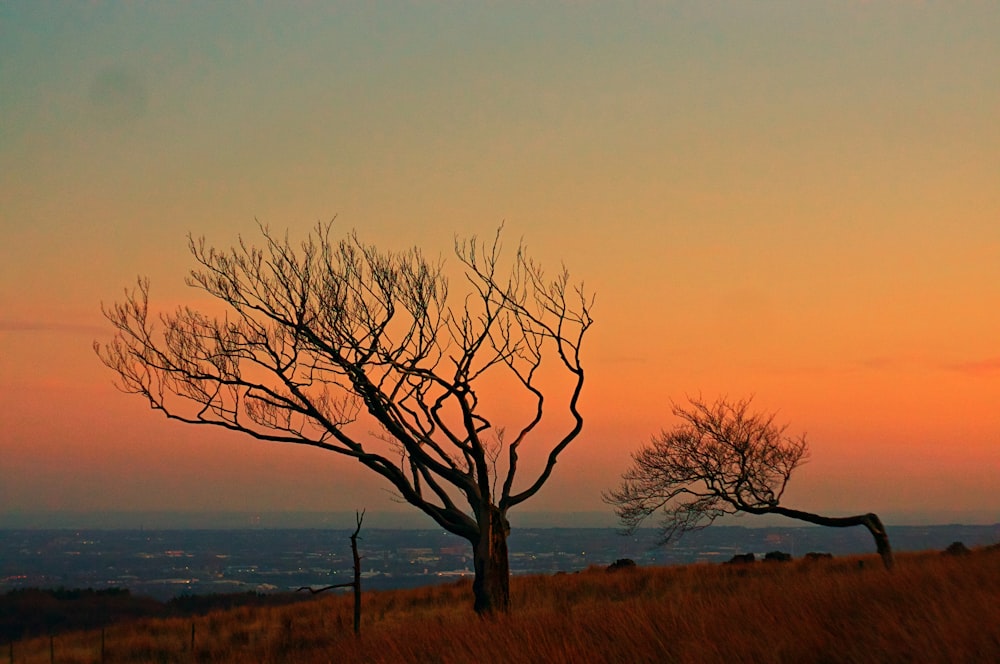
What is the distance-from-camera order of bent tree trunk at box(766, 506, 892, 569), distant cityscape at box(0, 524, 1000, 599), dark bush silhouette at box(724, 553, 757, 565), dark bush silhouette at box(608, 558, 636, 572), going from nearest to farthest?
bent tree trunk at box(766, 506, 892, 569)
dark bush silhouette at box(724, 553, 757, 565)
dark bush silhouette at box(608, 558, 636, 572)
distant cityscape at box(0, 524, 1000, 599)

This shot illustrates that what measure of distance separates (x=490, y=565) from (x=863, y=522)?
12.2 meters

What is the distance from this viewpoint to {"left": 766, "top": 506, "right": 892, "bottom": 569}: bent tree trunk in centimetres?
2491

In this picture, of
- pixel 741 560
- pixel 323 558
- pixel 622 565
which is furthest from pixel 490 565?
pixel 323 558

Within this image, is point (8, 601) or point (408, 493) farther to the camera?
point (8, 601)

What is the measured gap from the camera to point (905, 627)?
8.21 meters

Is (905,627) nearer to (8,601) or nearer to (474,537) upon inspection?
(474,537)

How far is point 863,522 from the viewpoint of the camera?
25.7 metres

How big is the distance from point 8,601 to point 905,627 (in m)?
46.8

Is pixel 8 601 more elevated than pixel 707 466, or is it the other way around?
pixel 707 466

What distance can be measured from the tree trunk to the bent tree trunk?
9806 mm

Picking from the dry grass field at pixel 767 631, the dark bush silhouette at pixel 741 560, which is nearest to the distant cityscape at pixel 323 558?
the dark bush silhouette at pixel 741 560

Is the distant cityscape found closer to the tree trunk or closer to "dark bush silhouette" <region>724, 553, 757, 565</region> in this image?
"dark bush silhouette" <region>724, 553, 757, 565</region>

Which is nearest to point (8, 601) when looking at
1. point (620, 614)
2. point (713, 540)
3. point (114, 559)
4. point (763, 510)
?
point (763, 510)

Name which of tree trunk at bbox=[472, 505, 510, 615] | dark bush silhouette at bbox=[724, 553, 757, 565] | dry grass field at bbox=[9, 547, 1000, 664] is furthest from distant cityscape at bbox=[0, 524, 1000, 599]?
dry grass field at bbox=[9, 547, 1000, 664]
